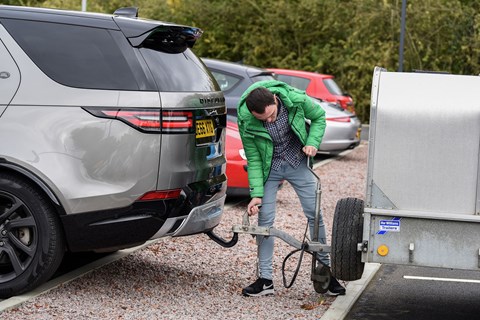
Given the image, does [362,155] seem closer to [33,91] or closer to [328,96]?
[328,96]

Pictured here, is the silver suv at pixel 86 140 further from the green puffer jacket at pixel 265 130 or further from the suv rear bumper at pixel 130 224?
the green puffer jacket at pixel 265 130

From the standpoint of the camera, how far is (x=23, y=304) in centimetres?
707

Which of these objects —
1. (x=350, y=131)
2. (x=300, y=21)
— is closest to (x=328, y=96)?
(x=350, y=131)

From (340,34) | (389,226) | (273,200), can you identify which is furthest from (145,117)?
(340,34)

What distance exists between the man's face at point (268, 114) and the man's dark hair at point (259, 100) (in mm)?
25

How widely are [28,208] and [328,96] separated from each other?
558 inches

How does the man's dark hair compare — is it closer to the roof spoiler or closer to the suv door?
the roof spoiler

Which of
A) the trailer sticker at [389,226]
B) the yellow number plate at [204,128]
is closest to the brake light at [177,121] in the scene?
the yellow number plate at [204,128]

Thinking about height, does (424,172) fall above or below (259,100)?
below

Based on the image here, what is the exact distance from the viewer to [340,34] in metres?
33.8

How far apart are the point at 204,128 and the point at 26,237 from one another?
4.70ft

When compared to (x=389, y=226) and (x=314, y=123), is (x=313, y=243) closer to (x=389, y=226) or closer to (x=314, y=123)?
(x=314, y=123)

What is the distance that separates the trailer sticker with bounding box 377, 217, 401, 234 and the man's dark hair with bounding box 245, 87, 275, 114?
1215mm

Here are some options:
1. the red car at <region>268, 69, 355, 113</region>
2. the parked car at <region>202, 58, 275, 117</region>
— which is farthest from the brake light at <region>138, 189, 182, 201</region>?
the red car at <region>268, 69, 355, 113</region>
